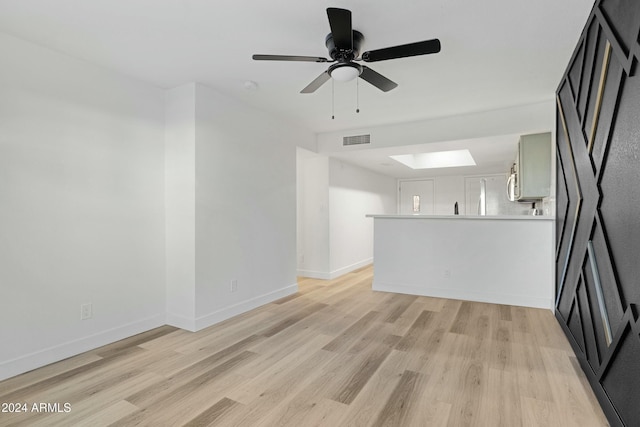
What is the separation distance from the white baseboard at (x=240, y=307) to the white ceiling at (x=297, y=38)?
2392 millimetres

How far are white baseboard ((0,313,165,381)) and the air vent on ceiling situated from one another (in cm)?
350

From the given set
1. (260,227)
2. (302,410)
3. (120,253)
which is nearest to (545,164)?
(260,227)

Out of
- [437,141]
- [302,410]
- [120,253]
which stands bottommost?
[302,410]

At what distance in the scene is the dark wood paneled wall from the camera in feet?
5.05

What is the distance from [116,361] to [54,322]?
586 mm

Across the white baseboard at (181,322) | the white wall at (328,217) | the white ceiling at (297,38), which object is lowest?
the white baseboard at (181,322)

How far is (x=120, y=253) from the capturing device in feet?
10.1

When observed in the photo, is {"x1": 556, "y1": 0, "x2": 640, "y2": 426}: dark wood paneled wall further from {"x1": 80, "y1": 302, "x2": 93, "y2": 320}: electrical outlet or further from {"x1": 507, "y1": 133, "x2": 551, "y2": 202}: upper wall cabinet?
{"x1": 80, "y1": 302, "x2": 93, "y2": 320}: electrical outlet

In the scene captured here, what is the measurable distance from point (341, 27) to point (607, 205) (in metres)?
1.88

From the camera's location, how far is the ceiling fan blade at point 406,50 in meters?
2.02

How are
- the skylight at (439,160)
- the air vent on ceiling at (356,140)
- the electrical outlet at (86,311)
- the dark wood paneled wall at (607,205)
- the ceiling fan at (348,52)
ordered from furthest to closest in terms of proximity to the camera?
the skylight at (439,160)
the air vent on ceiling at (356,140)
the electrical outlet at (86,311)
the ceiling fan at (348,52)
the dark wood paneled wall at (607,205)

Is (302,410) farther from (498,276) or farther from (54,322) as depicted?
(498,276)

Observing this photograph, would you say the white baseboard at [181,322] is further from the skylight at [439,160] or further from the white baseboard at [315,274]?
the skylight at [439,160]

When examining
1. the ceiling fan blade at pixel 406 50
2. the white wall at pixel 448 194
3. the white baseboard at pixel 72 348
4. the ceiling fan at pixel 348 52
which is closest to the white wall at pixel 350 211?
the white wall at pixel 448 194
